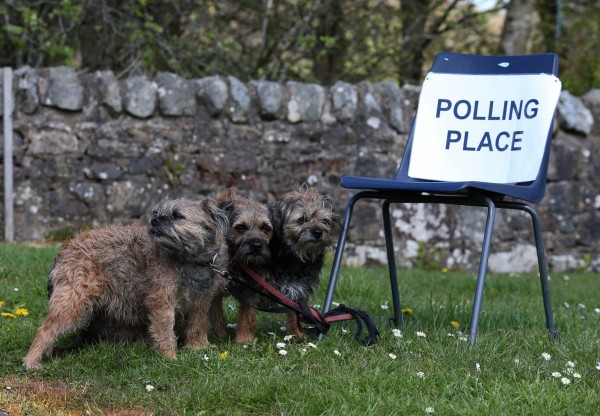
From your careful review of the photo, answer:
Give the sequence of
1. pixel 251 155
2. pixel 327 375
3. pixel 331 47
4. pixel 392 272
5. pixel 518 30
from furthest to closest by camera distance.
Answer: pixel 518 30 → pixel 331 47 → pixel 251 155 → pixel 392 272 → pixel 327 375

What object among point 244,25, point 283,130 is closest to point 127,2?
point 244,25

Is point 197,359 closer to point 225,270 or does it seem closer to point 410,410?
point 225,270

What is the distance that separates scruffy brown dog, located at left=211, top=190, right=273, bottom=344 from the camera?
4832 mm

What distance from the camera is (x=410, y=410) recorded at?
3801 mm

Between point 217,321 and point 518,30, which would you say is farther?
point 518,30

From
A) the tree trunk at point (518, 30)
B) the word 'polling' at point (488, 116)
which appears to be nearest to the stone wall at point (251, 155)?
the tree trunk at point (518, 30)

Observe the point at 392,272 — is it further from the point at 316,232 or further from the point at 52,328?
the point at 52,328

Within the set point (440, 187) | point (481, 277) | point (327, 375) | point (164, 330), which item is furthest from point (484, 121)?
point (164, 330)

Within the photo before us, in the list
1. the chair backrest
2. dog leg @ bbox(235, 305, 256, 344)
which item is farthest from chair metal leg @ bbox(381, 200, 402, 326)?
dog leg @ bbox(235, 305, 256, 344)

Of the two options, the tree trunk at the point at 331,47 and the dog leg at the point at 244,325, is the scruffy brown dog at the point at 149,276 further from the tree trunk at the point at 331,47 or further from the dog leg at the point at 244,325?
the tree trunk at the point at 331,47

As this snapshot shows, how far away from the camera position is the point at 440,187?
478 centimetres

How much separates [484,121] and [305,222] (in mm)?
1614

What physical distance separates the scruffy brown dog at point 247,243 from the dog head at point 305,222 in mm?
90

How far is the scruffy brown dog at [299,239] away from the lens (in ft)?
16.1
